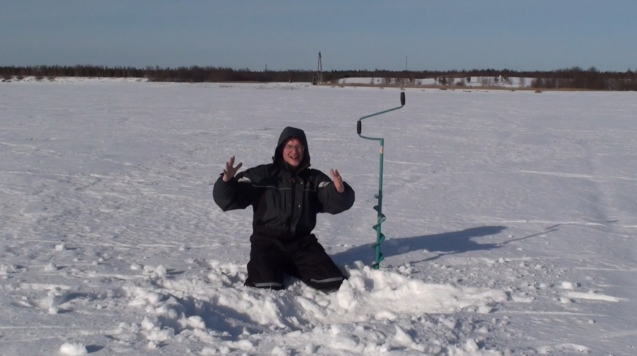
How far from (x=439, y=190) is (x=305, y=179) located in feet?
10.6

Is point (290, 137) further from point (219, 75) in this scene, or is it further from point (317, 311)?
point (219, 75)

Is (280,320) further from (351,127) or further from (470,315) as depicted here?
(351,127)

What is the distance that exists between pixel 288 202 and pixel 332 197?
0.29m

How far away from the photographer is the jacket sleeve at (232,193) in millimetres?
3869

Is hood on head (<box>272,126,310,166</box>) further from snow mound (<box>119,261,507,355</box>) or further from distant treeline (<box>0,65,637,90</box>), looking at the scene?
distant treeline (<box>0,65,637,90</box>)

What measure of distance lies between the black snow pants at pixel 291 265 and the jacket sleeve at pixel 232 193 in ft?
0.88

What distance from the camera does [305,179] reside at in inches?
161

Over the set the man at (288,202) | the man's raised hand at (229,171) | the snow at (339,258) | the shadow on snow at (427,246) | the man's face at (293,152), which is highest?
the man's face at (293,152)

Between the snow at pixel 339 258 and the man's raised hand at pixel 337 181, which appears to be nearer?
the snow at pixel 339 258

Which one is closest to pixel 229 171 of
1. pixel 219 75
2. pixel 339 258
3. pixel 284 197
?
pixel 284 197

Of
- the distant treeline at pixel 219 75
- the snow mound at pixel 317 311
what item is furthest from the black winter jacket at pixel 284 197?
the distant treeline at pixel 219 75

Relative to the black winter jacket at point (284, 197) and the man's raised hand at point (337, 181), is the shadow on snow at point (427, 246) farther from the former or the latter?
the man's raised hand at point (337, 181)

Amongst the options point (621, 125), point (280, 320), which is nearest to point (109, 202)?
point (280, 320)

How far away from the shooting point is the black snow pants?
3.76 meters
